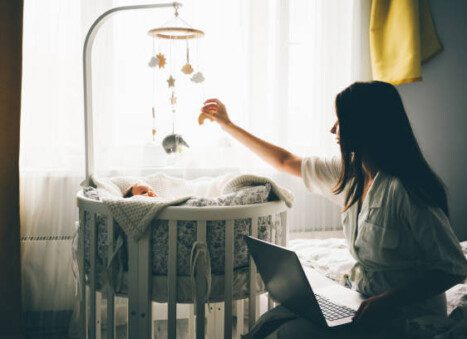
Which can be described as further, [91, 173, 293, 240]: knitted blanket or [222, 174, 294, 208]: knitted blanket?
[222, 174, 294, 208]: knitted blanket

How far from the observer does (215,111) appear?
1845 mm

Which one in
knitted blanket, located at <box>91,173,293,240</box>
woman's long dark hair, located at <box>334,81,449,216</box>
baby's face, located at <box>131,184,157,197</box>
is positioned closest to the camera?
woman's long dark hair, located at <box>334,81,449,216</box>

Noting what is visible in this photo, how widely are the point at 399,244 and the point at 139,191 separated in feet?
3.06

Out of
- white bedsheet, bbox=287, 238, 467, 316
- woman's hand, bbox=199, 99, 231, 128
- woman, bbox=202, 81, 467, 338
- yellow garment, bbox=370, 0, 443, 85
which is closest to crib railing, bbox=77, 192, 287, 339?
woman, bbox=202, 81, 467, 338

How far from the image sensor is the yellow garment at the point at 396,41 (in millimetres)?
2354

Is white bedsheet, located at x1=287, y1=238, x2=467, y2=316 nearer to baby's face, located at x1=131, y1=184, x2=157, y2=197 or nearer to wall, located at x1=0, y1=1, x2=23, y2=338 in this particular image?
baby's face, located at x1=131, y1=184, x2=157, y2=197

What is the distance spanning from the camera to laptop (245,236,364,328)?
1110 mm

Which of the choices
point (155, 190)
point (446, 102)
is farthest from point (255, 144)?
point (446, 102)

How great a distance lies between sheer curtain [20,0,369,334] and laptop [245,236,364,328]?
870mm

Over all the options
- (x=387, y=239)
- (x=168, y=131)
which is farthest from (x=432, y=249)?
(x=168, y=131)

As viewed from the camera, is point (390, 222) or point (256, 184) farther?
point (256, 184)

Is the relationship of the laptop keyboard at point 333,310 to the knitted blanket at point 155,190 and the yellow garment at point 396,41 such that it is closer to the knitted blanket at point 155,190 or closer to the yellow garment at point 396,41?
the knitted blanket at point 155,190

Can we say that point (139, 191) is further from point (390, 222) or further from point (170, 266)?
point (390, 222)

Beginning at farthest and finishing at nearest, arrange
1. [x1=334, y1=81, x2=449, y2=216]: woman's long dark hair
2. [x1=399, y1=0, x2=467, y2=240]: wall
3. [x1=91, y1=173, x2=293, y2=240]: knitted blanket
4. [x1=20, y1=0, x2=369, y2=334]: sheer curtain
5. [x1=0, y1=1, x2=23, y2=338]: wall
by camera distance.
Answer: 1. [x1=399, y1=0, x2=467, y2=240]: wall
2. [x1=20, y1=0, x2=369, y2=334]: sheer curtain
3. [x1=0, y1=1, x2=23, y2=338]: wall
4. [x1=91, y1=173, x2=293, y2=240]: knitted blanket
5. [x1=334, y1=81, x2=449, y2=216]: woman's long dark hair
